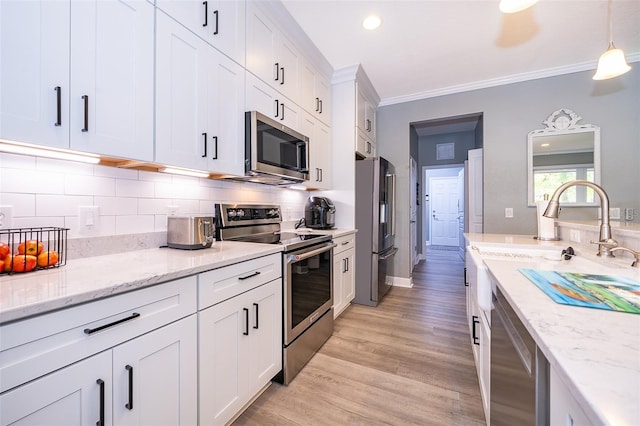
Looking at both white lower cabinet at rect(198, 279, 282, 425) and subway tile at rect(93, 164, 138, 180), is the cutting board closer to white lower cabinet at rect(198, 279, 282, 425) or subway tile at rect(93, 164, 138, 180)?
white lower cabinet at rect(198, 279, 282, 425)

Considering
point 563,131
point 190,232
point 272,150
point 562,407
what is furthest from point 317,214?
point 563,131

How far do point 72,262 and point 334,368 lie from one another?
166 centimetres

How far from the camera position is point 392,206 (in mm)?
3473

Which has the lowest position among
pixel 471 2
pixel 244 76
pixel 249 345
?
pixel 249 345

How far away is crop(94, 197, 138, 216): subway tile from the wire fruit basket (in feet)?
0.65

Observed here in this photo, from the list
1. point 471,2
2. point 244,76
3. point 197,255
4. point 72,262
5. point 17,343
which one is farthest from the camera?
point 471,2

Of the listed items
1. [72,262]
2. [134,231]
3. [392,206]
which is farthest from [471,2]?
[72,262]

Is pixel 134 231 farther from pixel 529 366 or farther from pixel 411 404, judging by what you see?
pixel 411 404

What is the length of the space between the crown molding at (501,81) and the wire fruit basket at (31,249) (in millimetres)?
3933

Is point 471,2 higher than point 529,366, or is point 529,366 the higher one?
point 471,2

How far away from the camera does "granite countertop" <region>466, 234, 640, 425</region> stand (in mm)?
340

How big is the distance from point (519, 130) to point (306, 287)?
3.28 meters

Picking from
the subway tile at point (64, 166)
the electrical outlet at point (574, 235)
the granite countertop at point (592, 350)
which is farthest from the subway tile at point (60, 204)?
the electrical outlet at point (574, 235)

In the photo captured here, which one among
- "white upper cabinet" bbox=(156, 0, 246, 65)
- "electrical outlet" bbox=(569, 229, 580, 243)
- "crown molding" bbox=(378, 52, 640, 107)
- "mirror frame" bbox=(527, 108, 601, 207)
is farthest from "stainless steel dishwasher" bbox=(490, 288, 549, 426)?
"crown molding" bbox=(378, 52, 640, 107)
